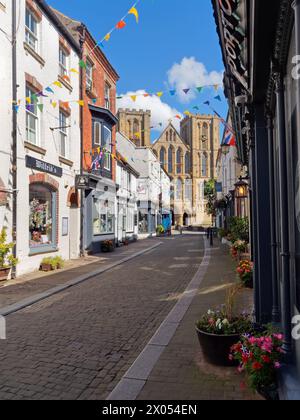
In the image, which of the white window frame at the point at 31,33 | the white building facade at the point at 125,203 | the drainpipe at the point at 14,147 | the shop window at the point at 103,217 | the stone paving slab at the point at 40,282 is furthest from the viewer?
the white building facade at the point at 125,203

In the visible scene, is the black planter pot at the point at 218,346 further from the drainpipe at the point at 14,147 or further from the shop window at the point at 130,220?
the shop window at the point at 130,220

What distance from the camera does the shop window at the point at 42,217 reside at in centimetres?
1359

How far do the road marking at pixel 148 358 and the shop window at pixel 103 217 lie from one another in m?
12.6

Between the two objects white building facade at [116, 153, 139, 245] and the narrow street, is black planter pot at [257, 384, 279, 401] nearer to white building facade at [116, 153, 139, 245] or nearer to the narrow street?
the narrow street

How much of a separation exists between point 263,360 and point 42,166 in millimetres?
11736

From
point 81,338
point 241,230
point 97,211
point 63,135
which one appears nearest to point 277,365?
point 81,338

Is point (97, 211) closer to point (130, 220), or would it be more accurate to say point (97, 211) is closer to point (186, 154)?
point (130, 220)

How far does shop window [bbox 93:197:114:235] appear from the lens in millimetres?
20266

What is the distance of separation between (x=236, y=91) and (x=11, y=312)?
638cm

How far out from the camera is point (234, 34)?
421 cm

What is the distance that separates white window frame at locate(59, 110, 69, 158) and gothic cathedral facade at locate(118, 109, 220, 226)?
53851 millimetres

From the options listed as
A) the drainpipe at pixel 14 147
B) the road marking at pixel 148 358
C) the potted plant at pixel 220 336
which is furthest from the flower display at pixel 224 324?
the drainpipe at pixel 14 147

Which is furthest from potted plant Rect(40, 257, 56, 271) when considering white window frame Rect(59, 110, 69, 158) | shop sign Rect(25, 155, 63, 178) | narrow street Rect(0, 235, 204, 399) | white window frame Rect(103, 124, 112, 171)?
white window frame Rect(103, 124, 112, 171)

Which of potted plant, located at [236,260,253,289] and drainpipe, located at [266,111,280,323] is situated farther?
potted plant, located at [236,260,253,289]
